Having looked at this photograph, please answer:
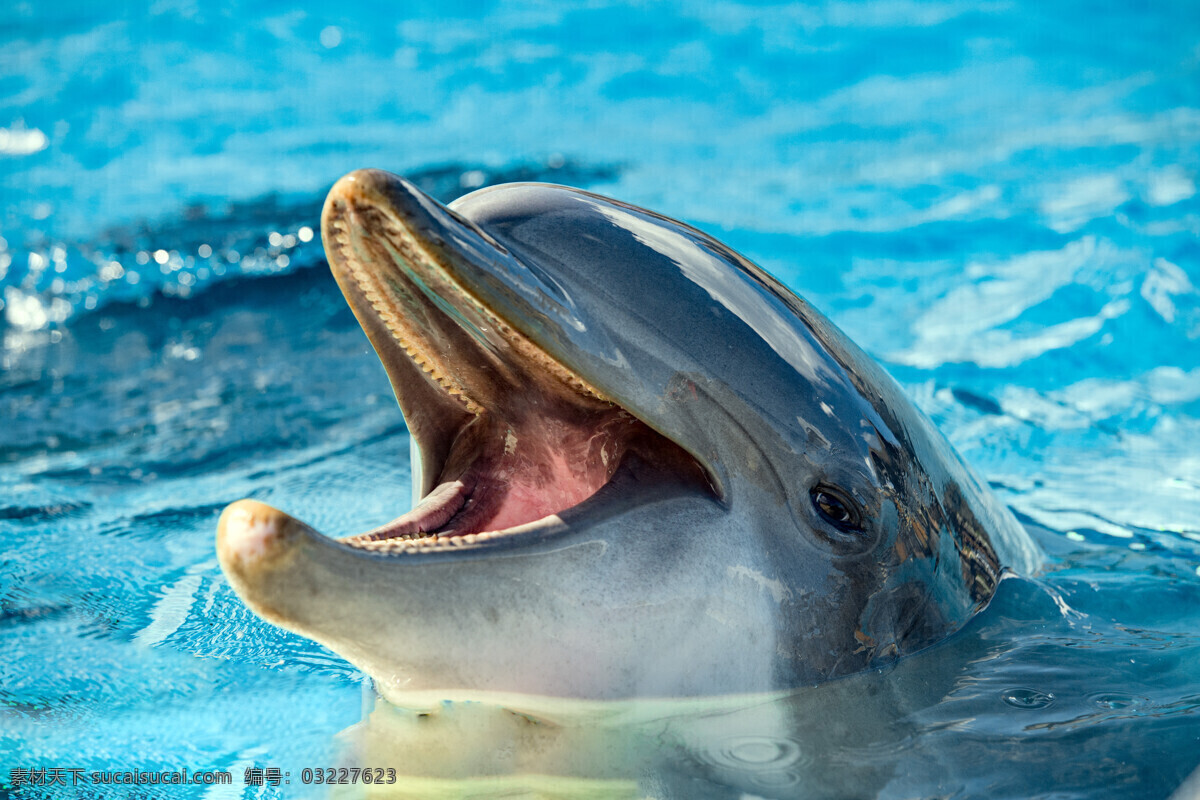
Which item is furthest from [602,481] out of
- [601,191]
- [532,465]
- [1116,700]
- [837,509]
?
[601,191]

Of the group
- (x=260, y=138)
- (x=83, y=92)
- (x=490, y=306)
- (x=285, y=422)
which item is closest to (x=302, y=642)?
(x=490, y=306)

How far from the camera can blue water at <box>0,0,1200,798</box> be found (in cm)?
356

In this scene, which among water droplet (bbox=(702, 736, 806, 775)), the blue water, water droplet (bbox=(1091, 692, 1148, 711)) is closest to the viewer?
water droplet (bbox=(702, 736, 806, 775))

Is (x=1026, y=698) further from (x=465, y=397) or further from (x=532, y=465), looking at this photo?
(x=465, y=397)

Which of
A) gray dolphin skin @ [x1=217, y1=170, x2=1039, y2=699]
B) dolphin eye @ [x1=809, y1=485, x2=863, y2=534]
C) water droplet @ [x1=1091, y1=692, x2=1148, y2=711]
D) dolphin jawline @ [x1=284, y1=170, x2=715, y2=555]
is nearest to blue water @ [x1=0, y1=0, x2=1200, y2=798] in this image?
water droplet @ [x1=1091, y1=692, x2=1148, y2=711]

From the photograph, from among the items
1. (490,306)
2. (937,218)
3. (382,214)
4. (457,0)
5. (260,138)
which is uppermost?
(457,0)

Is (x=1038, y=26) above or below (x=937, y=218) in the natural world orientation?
above

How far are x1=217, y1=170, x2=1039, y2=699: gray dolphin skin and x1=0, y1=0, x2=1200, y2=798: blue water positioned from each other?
1.32ft

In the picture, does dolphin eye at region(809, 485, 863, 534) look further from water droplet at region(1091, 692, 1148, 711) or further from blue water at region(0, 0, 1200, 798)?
water droplet at region(1091, 692, 1148, 711)

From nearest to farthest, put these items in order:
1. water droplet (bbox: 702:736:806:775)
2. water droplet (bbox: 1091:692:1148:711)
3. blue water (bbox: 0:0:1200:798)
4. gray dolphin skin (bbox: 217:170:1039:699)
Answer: gray dolphin skin (bbox: 217:170:1039:699) → water droplet (bbox: 702:736:806:775) → water droplet (bbox: 1091:692:1148:711) → blue water (bbox: 0:0:1200:798)

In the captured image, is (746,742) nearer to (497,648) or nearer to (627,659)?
(627,659)

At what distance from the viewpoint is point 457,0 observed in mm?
17297

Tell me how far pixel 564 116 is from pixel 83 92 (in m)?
5.63

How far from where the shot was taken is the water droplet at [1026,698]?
3.35 metres
